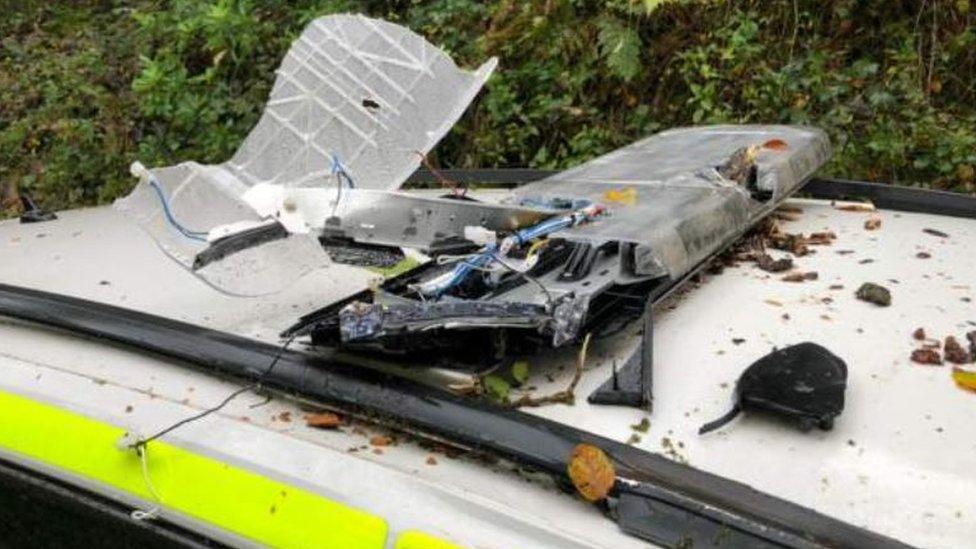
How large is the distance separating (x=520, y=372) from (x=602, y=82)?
4.24 m

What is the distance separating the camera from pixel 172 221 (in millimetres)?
1788

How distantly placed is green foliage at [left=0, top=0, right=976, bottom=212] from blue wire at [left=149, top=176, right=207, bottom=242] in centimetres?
379

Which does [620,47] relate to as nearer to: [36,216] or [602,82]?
[602,82]

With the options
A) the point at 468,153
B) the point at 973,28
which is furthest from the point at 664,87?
the point at 973,28

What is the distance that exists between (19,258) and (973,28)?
4934mm

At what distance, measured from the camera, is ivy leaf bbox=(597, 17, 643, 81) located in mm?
5289

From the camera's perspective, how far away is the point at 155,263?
7.64 feet

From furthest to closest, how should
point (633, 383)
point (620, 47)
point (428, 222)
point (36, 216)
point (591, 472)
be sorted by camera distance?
point (620, 47) → point (36, 216) → point (428, 222) → point (633, 383) → point (591, 472)

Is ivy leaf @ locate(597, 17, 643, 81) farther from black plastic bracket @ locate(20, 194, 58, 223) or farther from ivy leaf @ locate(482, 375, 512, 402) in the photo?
ivy leaf @ locate(482, 375, 512, 402)

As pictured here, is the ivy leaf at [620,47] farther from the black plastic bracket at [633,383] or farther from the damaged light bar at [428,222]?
A: the black plastic bracket at [633,383]

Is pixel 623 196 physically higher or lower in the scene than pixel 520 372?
higher

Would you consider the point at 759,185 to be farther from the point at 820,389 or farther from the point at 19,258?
the point at 19,258

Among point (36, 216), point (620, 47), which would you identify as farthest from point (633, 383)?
point (620, 47)

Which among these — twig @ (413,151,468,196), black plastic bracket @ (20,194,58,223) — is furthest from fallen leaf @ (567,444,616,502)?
black plastic bracket @ (20,194,58,223)
